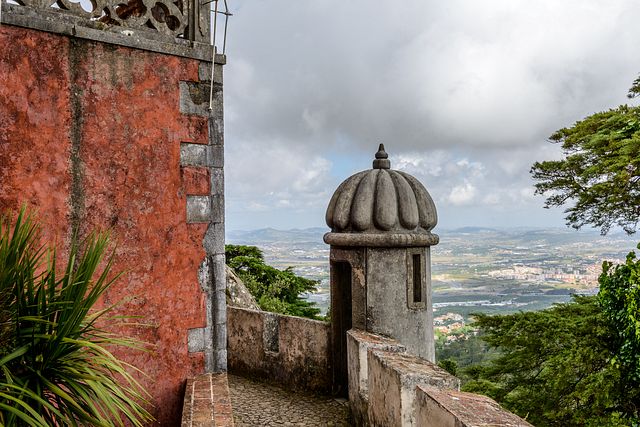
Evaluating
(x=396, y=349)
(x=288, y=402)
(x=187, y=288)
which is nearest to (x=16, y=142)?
(x=187, y=288)

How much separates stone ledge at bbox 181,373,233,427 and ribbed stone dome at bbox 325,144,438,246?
7.45ft

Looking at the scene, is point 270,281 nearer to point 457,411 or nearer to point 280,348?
point 280,348

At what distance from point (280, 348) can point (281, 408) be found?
1.14m

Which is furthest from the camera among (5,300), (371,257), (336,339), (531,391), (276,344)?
(531,391)

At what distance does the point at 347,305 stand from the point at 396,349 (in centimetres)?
190

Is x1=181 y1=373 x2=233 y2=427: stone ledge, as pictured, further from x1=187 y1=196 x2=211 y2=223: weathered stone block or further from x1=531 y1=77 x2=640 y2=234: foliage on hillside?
x1=531 y1=77 x2=640 y2=234: foliage on hillside

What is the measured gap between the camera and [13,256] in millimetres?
3037

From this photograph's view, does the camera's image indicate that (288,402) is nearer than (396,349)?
No

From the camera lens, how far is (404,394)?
164 inches

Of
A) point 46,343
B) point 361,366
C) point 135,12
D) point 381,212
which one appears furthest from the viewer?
point 381,212

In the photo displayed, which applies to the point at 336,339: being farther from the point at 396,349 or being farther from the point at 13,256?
the point at 13,256

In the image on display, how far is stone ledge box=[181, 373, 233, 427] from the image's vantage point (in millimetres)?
3902

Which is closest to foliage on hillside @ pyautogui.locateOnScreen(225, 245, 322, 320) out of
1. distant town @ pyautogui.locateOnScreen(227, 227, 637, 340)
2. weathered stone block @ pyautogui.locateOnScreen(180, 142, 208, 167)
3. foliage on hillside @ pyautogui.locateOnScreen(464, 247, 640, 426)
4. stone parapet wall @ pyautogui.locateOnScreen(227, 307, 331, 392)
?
distant town @ pyautogui.locateOnScreen(227, 227, 637, 340)

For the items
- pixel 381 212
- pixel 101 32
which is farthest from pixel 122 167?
pixel 381 212
